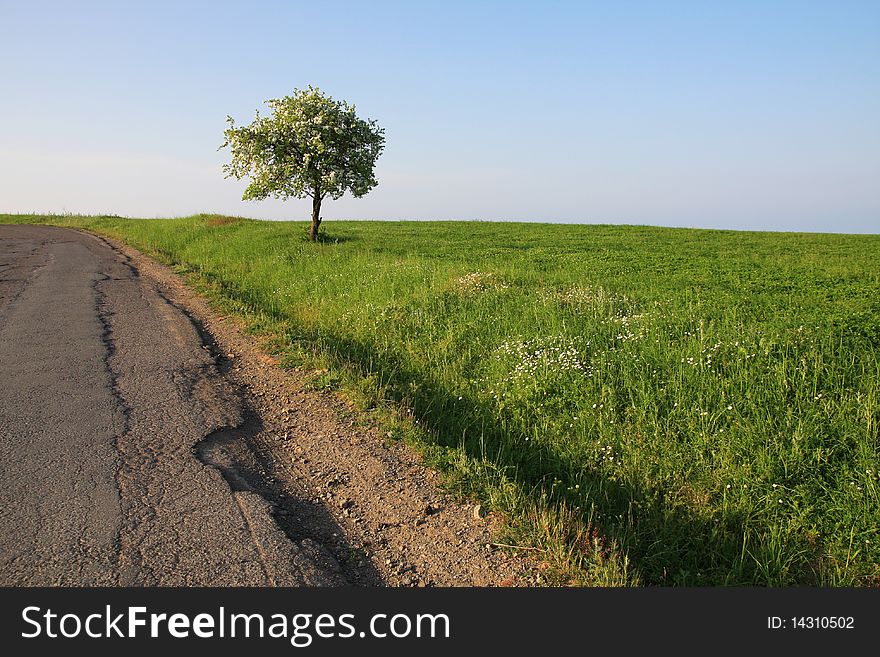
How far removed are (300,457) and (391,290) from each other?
6.90 m

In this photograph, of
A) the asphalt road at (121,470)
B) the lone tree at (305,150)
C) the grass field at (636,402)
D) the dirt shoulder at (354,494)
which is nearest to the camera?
the asphalt road at (121,470)

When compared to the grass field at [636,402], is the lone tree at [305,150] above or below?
above

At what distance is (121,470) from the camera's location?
511 centimetres

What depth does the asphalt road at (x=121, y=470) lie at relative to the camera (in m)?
3.86

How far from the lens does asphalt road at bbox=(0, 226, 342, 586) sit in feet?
12.7

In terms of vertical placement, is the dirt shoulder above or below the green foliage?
below

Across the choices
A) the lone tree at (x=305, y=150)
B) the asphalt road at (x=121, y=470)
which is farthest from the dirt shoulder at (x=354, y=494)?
the lone tree at (x=305, y=150)

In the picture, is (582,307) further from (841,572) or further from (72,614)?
(72,614)

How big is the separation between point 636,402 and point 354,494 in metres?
3.42

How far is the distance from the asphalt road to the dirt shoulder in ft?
0.77

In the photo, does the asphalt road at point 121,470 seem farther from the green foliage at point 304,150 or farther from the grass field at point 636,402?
the green foliage at point 304,150

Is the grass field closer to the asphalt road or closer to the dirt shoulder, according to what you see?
the dirt shoulder

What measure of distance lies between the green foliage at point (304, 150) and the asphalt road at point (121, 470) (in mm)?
13588

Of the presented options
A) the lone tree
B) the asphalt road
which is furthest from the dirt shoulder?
the lone tree
